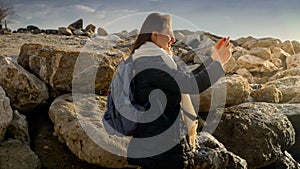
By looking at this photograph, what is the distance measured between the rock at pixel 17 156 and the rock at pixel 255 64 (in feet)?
43.6

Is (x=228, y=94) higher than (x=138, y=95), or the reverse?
(x=138, y=95)

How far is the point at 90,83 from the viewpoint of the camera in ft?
17.0

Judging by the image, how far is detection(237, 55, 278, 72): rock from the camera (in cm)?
1662

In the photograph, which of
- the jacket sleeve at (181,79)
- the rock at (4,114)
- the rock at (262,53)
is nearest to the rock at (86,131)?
the rock at (4,114)

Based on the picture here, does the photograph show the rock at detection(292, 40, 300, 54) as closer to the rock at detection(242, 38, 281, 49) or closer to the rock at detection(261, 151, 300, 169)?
the rock at detection(242, 38, 281, 49)

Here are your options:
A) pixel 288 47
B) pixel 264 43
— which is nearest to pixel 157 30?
pixel 288 47

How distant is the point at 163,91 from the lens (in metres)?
2.97

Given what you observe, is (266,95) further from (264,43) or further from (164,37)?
(264,43)

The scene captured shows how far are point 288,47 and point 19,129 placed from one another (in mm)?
20087

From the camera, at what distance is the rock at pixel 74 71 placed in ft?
16.9

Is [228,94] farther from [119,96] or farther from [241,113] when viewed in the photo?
[119,96]

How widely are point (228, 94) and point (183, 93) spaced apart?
3124 millimetres

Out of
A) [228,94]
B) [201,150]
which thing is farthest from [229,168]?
[228,94]

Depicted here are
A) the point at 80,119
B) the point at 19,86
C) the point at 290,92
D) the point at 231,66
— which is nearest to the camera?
the point at 80,119
